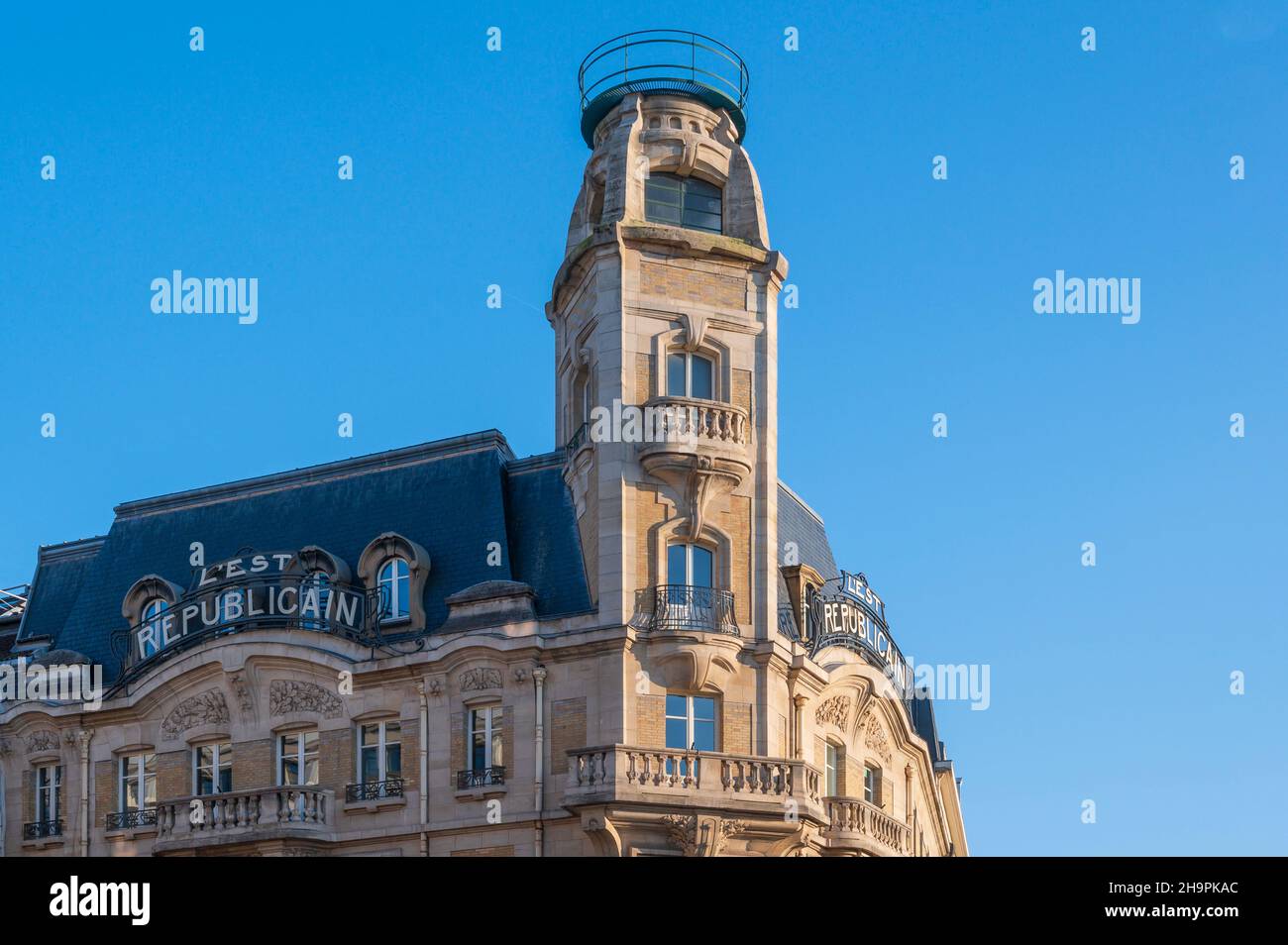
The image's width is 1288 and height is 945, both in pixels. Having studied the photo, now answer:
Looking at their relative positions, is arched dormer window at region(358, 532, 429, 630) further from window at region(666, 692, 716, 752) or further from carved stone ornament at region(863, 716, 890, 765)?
carved stone ornament at region(863, 716, 890, 765)

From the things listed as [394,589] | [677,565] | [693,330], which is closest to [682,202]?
[693,330]

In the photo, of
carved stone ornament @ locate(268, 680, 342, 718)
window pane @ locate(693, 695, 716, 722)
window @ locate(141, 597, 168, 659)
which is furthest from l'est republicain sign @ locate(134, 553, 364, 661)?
window pane @ locate(693, 695, 716, 722)

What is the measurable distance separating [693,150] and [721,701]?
41.9ft

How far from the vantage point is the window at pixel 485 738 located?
141ft

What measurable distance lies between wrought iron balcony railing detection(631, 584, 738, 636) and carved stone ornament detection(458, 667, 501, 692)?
10.3ft

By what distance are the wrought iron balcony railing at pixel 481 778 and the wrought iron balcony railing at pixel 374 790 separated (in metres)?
1.48

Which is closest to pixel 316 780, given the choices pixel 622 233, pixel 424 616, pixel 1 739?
pixel 424 616

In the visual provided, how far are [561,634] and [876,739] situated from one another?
10.0 metres

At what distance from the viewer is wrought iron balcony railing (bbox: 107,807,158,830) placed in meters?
46.0

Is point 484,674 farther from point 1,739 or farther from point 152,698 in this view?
point 1,739

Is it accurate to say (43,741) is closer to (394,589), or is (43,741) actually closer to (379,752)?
(379,752)
